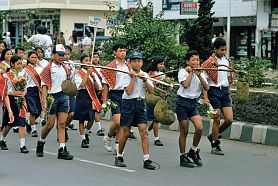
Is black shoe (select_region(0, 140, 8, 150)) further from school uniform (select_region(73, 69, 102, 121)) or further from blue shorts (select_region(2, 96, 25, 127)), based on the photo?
school uniform (select_region(73, 69, 102, 121))

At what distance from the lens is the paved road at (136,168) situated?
351 inches

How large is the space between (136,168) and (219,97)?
7.60 ft

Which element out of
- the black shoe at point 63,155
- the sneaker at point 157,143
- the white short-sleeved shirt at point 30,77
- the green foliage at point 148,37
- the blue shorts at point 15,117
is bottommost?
the sneaker at point 157,143

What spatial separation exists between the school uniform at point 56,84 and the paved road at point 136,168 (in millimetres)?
875

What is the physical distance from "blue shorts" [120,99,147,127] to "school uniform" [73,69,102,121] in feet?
9.59

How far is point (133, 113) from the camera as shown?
387 inches

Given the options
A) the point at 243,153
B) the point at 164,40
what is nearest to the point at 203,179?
the point at 243,153

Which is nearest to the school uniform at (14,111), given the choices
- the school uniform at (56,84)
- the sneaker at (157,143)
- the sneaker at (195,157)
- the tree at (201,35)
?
the school uniform at (56,84)

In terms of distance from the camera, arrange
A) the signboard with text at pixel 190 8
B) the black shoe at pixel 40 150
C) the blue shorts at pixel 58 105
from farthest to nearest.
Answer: the signboard with text at pixel 190 8 < the black shoe at pixel 40 150 < the blue shorts at pixel 58 105

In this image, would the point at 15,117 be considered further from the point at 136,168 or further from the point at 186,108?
the point at 186,108

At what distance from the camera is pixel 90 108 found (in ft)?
41.7

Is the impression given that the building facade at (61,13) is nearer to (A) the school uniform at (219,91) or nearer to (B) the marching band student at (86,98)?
(B) the marching band student at (86,98)

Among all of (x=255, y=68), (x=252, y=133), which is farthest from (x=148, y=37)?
(x=252, y=133)

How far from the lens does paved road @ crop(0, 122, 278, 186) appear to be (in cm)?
891
